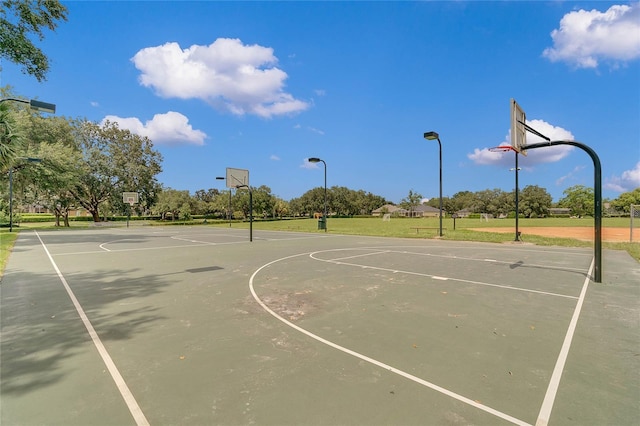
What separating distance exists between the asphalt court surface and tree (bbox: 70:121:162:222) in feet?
137

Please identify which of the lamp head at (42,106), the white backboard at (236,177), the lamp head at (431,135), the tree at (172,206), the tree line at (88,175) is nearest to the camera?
the lamp head at (42,106)

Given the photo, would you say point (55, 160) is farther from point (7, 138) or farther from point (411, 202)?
point (411, 202)

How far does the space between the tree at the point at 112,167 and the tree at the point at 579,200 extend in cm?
10461

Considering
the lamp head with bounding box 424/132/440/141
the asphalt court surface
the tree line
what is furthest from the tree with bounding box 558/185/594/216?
the asphalt court surface

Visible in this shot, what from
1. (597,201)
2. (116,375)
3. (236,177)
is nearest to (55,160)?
(236,177)

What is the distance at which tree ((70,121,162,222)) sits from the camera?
42.4m

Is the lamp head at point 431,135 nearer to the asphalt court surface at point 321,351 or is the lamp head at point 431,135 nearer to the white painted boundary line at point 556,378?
the asphalt court surface at point 321,351

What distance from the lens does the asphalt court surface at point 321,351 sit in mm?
2768

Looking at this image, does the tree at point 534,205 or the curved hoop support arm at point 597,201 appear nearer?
the curved hoop support arm at point 597,201

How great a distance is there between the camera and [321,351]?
3.95 meters

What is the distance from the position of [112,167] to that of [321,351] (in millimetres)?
50025

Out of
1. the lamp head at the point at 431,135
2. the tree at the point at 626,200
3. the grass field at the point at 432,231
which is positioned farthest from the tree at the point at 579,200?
the lamp head at the point at 431,135

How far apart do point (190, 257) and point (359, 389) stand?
1120cm

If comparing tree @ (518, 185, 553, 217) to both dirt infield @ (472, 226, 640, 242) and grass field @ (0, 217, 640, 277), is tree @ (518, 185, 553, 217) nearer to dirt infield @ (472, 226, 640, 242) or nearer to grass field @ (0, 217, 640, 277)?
grass field @ (0, 217, 640, 277)
